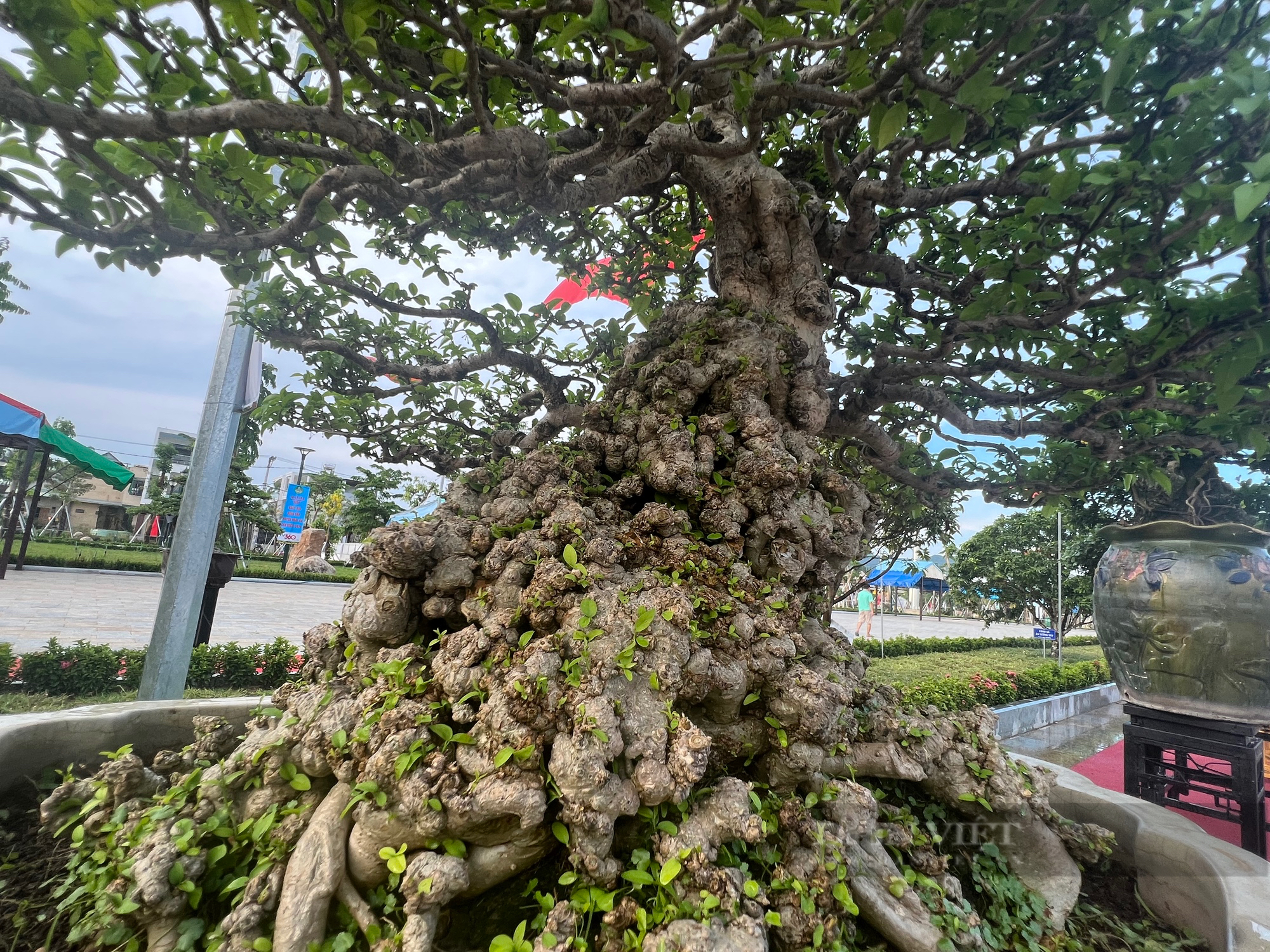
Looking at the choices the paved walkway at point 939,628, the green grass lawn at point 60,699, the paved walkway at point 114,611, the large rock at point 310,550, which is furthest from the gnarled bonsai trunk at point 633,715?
the large rock at point 310,550

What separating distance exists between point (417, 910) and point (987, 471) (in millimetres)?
4849

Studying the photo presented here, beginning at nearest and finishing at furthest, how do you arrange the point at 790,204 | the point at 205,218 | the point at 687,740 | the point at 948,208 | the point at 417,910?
the point at 417,910 → the point at 687,740 → the point at 205,218 → the point at 790,204 → the point at 948,208

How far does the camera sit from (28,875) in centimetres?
194

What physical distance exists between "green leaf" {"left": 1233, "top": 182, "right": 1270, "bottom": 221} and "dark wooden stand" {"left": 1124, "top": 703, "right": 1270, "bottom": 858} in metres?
3.15

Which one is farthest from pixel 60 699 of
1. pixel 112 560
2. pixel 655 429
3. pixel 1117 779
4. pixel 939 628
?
pixel 939 628

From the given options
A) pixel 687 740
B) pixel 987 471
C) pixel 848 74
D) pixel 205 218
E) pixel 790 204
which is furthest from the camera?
pixel 987 471

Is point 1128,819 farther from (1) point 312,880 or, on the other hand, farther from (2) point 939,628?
(2) point 939,628

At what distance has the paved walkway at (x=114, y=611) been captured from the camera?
886cm

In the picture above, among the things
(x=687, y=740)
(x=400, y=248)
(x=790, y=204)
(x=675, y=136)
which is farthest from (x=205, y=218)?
(x=790, y=204)

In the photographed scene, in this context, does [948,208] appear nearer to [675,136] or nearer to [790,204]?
[790,204]

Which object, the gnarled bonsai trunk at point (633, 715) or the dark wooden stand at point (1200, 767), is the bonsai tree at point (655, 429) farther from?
the dark wooden stand at point (1200, 767)

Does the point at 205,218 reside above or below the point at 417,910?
above

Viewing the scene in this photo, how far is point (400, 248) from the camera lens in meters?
3.99

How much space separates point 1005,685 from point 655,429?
898cm
